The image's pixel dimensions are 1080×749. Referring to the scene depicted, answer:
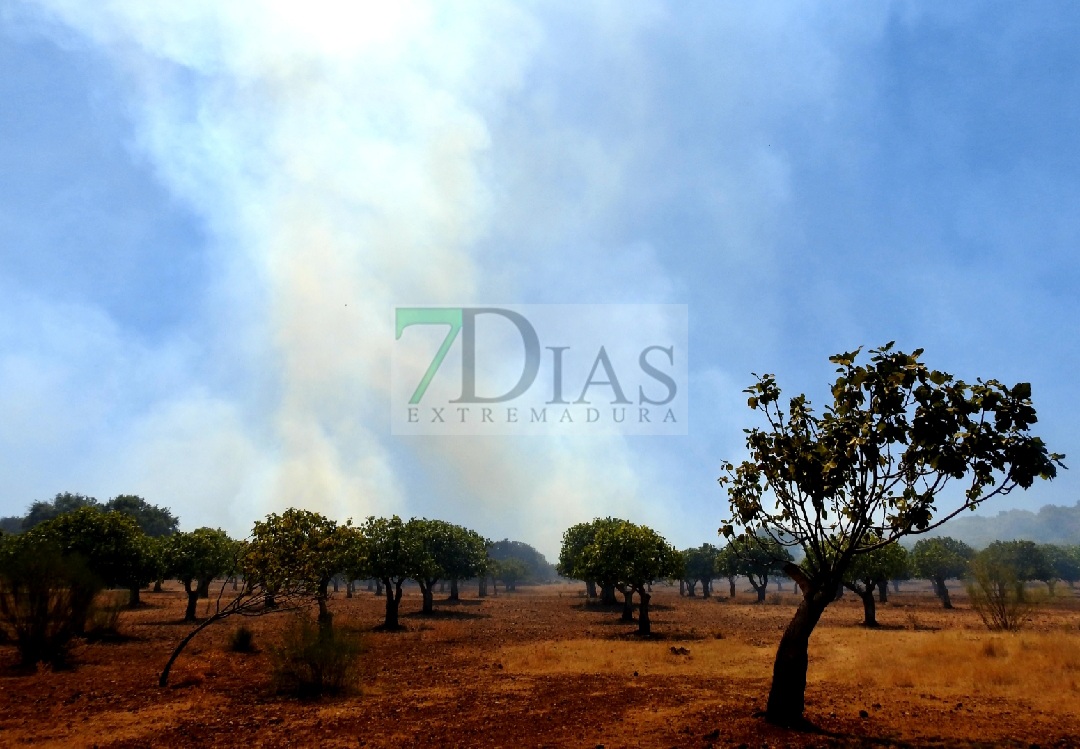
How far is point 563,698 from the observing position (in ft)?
58.9

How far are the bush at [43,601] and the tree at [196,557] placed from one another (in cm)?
2160

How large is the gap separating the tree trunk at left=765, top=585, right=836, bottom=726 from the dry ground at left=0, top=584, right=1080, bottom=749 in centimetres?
67

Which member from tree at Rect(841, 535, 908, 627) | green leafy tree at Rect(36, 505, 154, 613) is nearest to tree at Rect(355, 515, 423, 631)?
green leafy tree at Rect(36, 505, 154, 613)

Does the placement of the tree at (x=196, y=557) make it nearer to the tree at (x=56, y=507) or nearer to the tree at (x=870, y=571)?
the tree at (x=870, y=571)

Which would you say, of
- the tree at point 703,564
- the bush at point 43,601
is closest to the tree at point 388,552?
the bush at point 43,601

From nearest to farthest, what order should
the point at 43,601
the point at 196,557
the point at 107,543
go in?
the point at 43,601, the point at 107,543, the point at 196,557

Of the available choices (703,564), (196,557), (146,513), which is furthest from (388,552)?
(146,513)

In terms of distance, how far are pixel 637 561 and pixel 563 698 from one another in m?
21.7

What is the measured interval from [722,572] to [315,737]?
96637 millimetres

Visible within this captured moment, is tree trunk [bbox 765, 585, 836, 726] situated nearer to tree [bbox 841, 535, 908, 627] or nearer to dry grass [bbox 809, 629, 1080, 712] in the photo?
dry grass [bbox 809, 629, 1080, 712]

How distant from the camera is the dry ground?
45.0 ft

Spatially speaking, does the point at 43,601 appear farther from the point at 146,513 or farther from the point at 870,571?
the point at 146,513

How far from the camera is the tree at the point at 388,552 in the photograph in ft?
151

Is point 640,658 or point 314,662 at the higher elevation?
point 314,662
